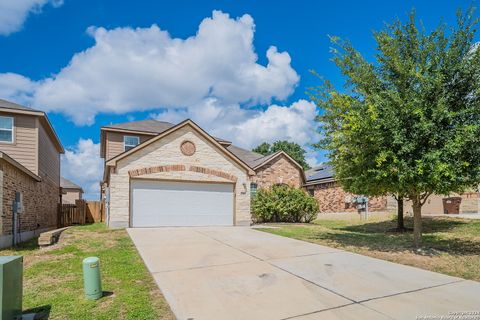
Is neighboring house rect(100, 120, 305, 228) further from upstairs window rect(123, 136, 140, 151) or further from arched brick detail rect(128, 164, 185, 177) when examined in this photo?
upstairs window rect(123, 136, 140, 151)

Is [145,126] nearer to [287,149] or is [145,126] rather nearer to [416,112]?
[416,112]

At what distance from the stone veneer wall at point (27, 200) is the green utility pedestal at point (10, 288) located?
7.53m

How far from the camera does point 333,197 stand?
84.4 feet

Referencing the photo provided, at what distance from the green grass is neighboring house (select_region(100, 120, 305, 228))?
5403mm

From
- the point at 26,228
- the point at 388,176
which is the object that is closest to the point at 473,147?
the point at 388,176

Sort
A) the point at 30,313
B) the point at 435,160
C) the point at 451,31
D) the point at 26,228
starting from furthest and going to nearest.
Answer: the point at 26,228 < the point at 451,31 < the point at 435,160 < the point at 30,313

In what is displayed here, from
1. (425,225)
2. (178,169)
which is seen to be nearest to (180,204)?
(178,169)

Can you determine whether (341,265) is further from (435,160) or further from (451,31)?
(451,31)

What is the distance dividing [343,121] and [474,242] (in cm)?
635

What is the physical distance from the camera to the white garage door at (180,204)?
53.1 feet

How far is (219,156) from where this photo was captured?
712 inches

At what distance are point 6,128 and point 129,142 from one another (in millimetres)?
7659

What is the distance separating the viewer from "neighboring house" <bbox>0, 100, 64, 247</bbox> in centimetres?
1132

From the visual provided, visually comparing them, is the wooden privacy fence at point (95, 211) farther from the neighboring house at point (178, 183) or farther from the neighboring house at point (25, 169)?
the neighboring house at point (178, 183)
